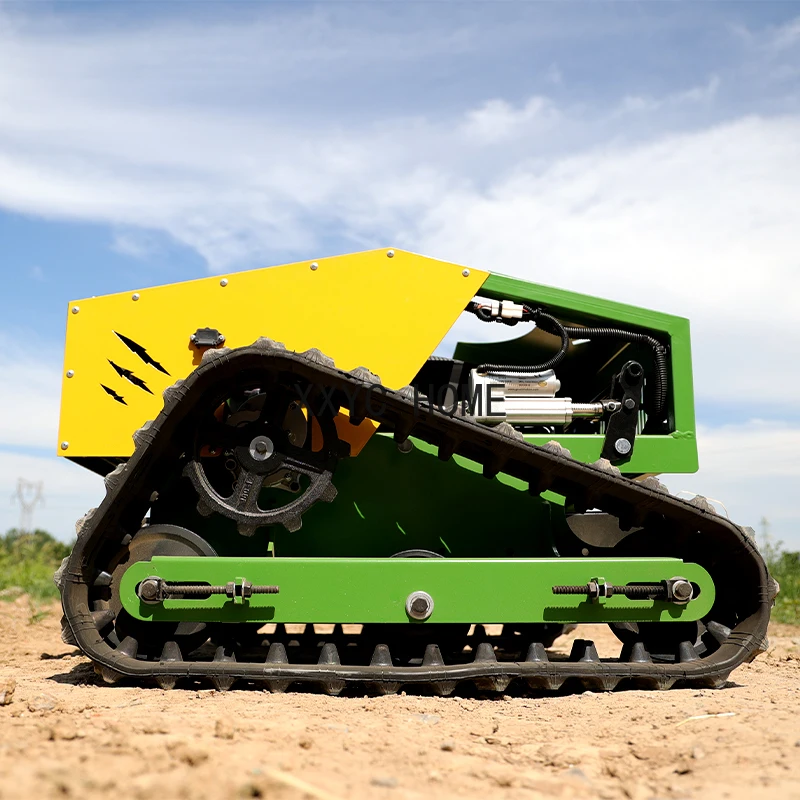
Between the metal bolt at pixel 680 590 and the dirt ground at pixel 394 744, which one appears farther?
the metal bolt at pixel 680 590

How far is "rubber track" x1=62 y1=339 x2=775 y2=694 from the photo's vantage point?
11.9ft

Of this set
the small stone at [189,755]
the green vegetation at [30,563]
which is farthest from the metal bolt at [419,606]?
the green vegetation at [30,563]

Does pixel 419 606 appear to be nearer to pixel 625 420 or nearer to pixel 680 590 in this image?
pixel 680 590

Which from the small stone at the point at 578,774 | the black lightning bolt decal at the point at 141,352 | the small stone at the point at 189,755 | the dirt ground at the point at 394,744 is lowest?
the small stone at the point at 578,774

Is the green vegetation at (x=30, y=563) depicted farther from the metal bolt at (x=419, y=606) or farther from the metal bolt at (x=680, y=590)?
the metal bolt at (x=680, y=590)

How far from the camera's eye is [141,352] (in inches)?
166

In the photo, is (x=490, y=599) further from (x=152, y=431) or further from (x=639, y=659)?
(x=152, y=431)

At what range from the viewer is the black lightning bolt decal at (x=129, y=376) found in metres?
4.20

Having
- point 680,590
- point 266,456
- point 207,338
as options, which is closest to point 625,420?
point 680,590

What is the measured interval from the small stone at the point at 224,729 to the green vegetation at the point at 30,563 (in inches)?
254

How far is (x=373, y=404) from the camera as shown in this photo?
379 cm

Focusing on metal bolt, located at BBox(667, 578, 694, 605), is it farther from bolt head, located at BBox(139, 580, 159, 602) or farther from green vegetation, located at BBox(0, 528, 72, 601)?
green vegetation, located at BBox(0, 528, 72, 601)

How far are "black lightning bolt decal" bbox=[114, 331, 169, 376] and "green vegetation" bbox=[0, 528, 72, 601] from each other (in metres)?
5.17

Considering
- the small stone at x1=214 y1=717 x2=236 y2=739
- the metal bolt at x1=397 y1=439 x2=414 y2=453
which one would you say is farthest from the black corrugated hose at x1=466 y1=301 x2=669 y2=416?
the small stone at x1=214 y1=717 x2=236 y2=739
